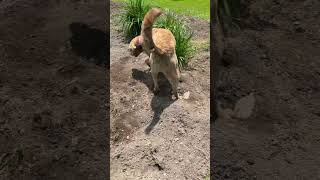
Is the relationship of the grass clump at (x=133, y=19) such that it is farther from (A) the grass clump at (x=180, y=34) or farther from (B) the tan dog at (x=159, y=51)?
(B) the tan dog at (x=159, y=51)

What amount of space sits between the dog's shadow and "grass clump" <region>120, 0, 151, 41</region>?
4.17ft

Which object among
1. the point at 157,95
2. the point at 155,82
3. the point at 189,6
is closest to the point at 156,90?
the point at 157,95

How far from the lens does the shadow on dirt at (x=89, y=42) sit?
817 centimetres

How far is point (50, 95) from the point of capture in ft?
24.1

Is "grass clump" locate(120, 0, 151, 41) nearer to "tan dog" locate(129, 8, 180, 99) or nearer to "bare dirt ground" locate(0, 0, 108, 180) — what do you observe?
"bare dirt ground" locate(0, 0, 108, 180)

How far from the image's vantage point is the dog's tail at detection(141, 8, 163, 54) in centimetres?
638

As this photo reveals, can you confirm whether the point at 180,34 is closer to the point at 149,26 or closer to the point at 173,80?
the point at 173,80

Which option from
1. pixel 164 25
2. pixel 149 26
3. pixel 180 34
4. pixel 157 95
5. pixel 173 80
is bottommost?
pixel 157 95

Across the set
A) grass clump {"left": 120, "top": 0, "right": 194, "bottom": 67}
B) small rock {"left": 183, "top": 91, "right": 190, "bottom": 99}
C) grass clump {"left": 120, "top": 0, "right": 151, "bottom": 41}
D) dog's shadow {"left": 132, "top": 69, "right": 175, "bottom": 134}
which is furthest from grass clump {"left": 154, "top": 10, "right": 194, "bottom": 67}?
small rock {"left": 183, "top": 91, "right": 190, "bottom": 99}

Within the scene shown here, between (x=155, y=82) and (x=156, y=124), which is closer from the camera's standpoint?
(x=156, y=124)

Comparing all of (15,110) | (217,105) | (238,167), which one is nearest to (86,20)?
(15,110)

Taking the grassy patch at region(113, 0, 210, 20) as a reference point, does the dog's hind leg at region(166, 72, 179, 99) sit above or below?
below

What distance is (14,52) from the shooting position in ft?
26.8

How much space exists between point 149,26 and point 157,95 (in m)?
1.37
